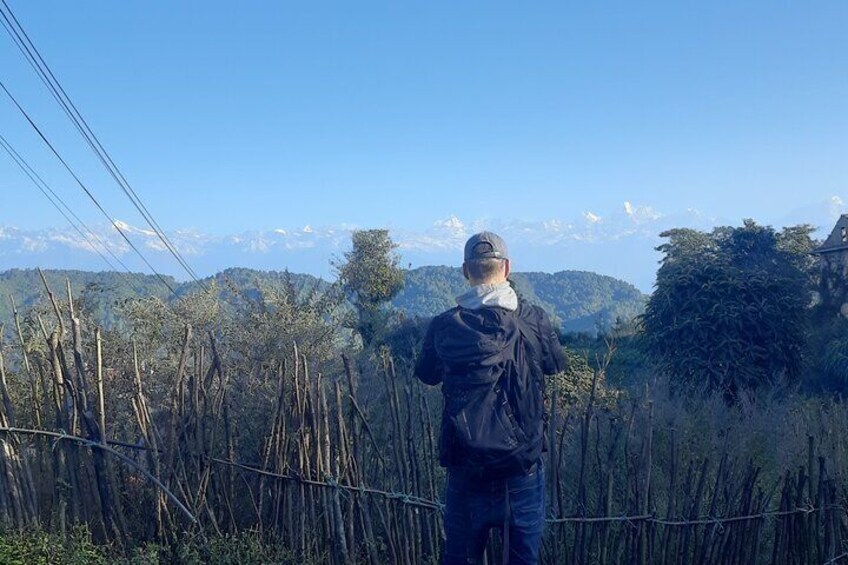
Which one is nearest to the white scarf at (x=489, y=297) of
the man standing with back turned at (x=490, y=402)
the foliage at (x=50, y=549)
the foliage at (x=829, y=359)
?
the man standing with back turned at (x=490, y=402)

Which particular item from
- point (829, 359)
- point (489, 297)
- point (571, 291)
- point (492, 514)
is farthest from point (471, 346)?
point (571, 291)

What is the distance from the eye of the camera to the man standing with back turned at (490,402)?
2.91 m

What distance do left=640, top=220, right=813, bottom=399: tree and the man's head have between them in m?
13.5

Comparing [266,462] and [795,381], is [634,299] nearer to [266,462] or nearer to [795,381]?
[795,381]

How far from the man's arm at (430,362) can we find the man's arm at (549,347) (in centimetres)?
46

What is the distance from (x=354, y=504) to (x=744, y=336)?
45.7 feet

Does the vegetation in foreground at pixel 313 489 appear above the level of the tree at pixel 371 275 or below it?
below

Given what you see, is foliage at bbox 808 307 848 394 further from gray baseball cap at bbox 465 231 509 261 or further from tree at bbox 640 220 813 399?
gray baseball cap at bbox 465 231 509 261

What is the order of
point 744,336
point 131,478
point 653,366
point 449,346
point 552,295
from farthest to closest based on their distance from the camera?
1. point 552,295
2. point 653,366
3. point 744,336
4. point 131,478
5. point 449,346

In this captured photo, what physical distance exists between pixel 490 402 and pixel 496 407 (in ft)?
0.11

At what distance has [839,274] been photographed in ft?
73.2

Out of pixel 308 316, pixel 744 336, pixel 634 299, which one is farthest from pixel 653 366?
pixel 634 299

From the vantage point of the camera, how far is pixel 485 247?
3.06m

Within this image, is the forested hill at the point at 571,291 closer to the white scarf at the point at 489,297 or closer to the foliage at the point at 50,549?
the foliage at the point at 50,549
